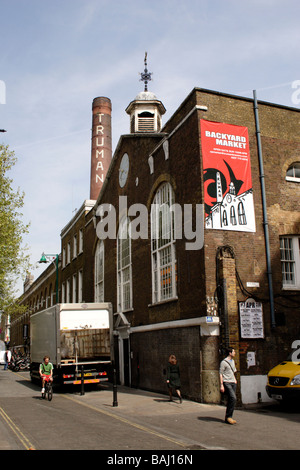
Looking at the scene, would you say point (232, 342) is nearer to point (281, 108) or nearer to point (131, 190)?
point (281, 108)

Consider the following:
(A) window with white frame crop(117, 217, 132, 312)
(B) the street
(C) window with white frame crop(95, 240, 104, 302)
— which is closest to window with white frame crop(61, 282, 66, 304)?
(C) window with white frame crop(95, 240, 104, 302)

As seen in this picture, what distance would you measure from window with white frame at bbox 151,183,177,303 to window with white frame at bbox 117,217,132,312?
3.02 m

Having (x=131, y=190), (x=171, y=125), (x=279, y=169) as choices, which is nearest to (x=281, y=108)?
(x=279, y=169)

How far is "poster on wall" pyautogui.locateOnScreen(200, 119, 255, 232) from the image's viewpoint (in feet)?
45.8

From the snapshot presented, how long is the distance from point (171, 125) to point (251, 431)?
1128cm

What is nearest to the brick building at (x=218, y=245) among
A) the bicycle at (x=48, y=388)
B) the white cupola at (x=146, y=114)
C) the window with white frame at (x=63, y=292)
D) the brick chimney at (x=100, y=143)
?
the bicycle at (x=48, y=388)

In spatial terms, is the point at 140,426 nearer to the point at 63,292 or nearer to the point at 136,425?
the point at 136,425

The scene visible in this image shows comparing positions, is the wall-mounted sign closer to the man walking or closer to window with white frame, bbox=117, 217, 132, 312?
the man walking

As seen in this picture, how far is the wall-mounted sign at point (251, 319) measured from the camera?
13299 millimetres

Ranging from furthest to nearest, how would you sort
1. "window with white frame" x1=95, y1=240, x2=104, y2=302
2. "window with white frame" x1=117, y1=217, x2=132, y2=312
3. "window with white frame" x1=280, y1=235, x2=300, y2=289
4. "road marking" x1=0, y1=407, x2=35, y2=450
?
"window with white frame" x1=95, y1=240, x2=104, y2=302 → "window with white frame" x1=117, y1=217, x2=132, y2=312 → "window with white frame" x1=280, y1=235, x2=300, y2=289 → "road marking" x1=0, y1=407, x2=35, y2=450

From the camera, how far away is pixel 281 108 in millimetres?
15992

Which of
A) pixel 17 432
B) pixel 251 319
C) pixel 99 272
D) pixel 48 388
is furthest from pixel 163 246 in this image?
pixel 99 272

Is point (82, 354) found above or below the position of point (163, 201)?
below

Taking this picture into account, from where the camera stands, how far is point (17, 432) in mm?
8969
